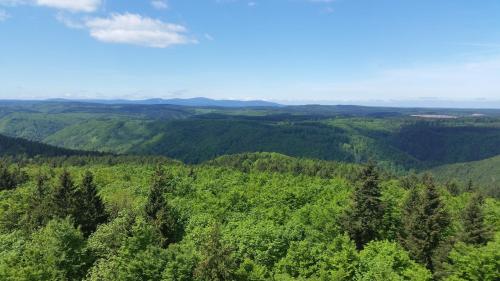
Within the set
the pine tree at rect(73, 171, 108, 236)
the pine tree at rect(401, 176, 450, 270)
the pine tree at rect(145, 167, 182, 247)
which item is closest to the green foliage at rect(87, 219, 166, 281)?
the pine tree at rect(145, 167, 182, 247)

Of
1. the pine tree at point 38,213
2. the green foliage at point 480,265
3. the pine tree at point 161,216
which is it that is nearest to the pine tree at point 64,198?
the pine tree at point 38,213

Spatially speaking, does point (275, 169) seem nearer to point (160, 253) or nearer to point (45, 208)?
point (45, 208)

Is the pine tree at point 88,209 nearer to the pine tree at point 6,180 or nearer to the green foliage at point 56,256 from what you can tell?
the green foliage at point 56,256

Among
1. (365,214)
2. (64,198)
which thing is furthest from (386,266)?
(64,198)

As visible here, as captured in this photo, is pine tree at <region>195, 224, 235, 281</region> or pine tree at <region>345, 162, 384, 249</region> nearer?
pine tree at <region>195, 224, 235, 281</region>

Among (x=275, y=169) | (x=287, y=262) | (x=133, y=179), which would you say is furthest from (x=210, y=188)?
(x=275, y=169)

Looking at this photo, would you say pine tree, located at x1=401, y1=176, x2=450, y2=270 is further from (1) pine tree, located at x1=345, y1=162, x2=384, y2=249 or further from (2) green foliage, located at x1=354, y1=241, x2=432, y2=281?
(2) green foliage, located at x1=354, y1=241, x2=432, y2=281
